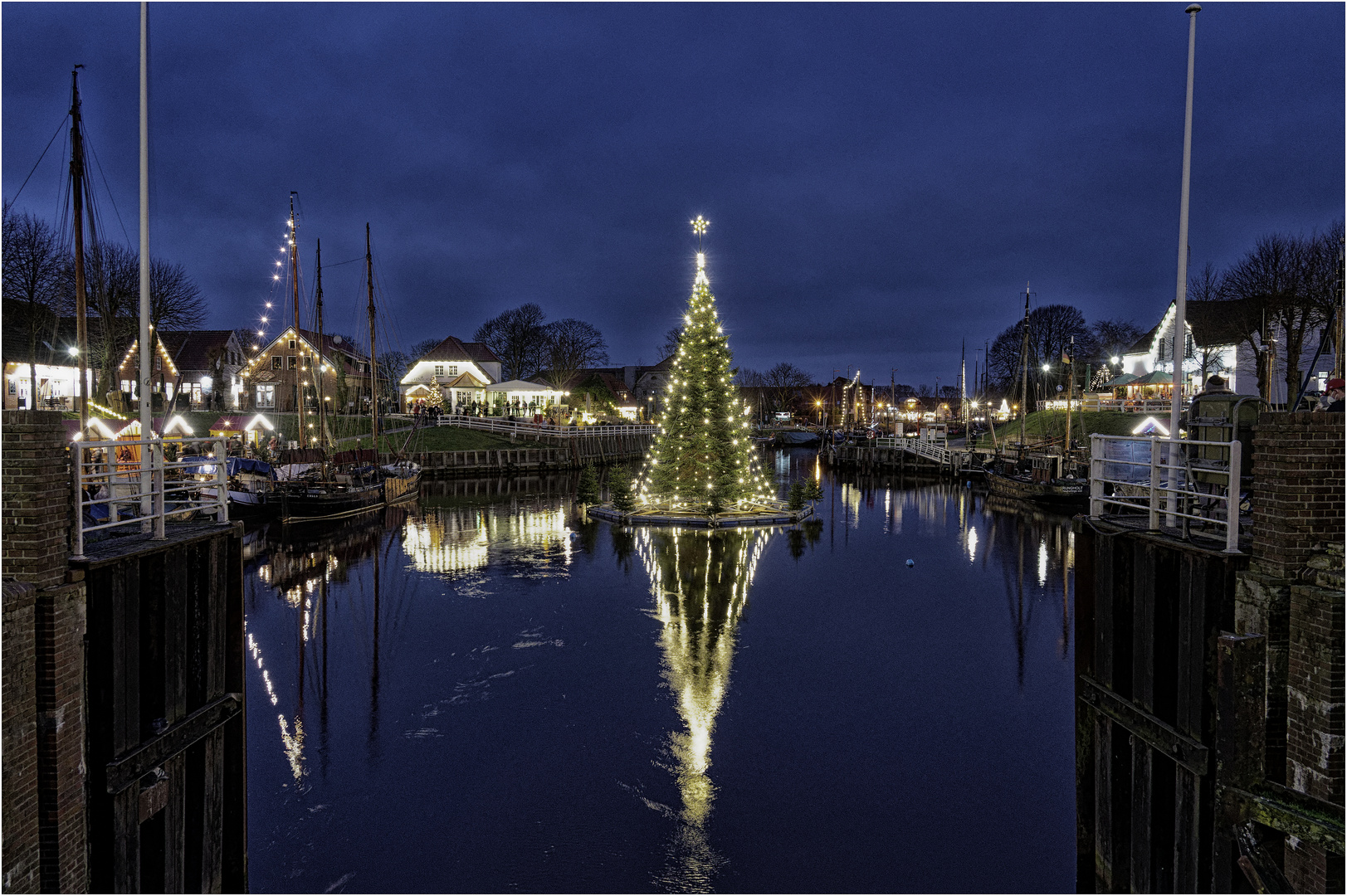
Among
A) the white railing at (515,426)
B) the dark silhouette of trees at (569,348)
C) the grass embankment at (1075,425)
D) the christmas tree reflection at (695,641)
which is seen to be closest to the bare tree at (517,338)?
the dark silhouette of trees at (569,348)

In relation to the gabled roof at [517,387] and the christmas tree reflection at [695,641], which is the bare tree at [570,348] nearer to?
the gabled roof at [517,387]

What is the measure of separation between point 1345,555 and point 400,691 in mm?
13027

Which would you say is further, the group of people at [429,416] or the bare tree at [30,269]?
the group of people at [429,416]

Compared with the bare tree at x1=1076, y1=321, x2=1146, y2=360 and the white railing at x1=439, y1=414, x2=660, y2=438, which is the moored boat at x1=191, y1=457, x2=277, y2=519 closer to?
the white railing at x1=439, y1=414, x2=660, y2=438

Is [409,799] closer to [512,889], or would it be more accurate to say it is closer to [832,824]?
[512,889]

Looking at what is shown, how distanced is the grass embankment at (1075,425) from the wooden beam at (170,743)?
4692 cm

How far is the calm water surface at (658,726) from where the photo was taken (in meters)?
8.62

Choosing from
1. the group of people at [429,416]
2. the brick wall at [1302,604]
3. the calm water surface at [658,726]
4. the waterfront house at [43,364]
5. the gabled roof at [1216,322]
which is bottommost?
the calm water surface at [658,726]

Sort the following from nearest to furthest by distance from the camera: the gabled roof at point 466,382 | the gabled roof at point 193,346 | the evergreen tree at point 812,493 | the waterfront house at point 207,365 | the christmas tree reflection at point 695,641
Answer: the christmas tree reflection at point 695,641
the evergreen tree at point 812,493
the waterfront house at point 207,365
the gabled roof at point 193,346
the gabled roof at point 466,382

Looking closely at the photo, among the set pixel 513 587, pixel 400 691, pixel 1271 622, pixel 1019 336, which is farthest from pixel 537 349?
pixel 1271 622

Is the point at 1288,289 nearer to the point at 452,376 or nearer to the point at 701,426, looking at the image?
the point at 701,426

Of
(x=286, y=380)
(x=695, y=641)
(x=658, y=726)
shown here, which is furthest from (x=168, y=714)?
(x=286, y=380)

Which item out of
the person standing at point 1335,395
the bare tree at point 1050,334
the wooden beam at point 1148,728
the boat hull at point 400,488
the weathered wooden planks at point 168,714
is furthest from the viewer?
the bare tree at point 1050,334

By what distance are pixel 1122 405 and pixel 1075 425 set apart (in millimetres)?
3745
